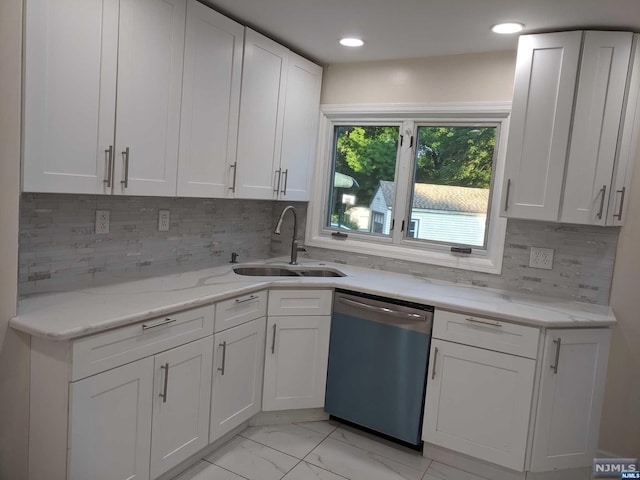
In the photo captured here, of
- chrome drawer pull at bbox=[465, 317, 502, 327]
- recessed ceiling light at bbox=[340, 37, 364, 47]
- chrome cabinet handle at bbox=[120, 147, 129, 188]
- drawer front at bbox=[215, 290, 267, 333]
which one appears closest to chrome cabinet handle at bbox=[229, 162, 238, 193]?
drawer front at bbox=[215, 290, 267, 333]

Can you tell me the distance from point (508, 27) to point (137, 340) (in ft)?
7.67

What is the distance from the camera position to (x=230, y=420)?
2494mm

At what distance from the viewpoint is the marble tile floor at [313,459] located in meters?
2.35

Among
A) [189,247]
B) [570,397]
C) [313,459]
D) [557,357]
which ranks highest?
[189,247]

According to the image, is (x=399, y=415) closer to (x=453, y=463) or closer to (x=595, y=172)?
(x=453, y=463)

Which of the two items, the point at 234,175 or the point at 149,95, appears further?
the point at 234,175

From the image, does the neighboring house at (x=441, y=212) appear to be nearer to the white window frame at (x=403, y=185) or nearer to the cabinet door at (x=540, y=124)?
the white window frame at (x=403, y=185)

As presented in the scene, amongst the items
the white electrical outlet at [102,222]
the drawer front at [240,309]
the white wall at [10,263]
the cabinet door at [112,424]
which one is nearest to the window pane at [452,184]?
the drawer front at [240,309]

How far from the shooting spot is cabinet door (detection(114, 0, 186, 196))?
2.00 meters

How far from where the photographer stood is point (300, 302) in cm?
273

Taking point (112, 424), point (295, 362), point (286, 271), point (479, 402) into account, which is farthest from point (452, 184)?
point (112, 424)

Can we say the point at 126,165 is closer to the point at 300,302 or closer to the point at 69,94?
the point at 69,94

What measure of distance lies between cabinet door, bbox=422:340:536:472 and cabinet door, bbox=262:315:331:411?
2.15ft

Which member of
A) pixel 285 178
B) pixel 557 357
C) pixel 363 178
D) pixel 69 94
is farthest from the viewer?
pixel 363 178
